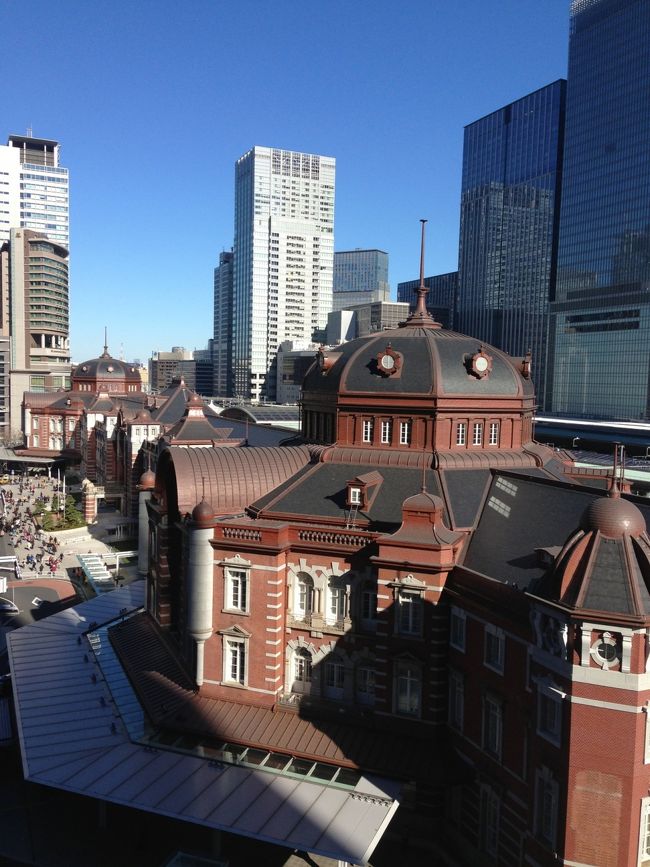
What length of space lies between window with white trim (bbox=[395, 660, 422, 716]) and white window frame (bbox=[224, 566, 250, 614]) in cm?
818

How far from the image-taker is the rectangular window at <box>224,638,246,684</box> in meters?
36.5

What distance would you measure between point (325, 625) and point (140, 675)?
1115 cm

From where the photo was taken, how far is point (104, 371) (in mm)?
132875

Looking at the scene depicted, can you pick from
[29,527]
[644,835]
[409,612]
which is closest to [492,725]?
[409,612]

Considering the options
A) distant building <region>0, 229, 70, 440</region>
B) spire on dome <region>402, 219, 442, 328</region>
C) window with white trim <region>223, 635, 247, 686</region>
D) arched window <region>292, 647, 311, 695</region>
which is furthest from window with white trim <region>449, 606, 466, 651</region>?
distant building <region>0, 229, 70, 440</region>

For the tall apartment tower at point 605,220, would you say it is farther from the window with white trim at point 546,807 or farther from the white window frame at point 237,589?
the window with white trim at point 546,807

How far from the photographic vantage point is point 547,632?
25266 millimetres

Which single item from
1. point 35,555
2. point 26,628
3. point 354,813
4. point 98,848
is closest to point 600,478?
point 354,813

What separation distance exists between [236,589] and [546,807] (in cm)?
1735

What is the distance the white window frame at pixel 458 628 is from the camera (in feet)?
104

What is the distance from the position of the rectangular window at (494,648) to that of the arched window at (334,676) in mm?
8308

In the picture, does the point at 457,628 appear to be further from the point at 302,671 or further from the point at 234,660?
the point at 234,660

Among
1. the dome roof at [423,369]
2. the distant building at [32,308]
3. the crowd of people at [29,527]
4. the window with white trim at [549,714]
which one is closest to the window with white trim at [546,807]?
the window with white trim at [549,714]

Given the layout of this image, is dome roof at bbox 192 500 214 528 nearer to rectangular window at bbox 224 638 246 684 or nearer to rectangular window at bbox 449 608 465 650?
rectangular window at bbox 224 638 246 684
